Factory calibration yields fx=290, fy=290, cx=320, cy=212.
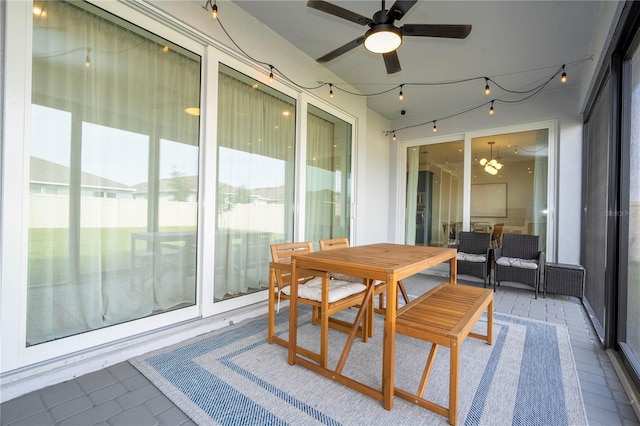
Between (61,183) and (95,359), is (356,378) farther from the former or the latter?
(61,183)

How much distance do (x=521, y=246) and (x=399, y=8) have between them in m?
3.83

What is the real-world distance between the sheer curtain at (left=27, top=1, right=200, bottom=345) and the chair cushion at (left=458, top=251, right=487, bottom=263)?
12.6 ft

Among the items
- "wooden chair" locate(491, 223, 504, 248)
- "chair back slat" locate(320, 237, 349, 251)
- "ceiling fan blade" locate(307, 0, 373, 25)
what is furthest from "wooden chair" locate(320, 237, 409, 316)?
"wooden chair" locate(491, 223, 504, 248)

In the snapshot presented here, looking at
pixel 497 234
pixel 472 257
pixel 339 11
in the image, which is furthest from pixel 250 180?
pixel 497 234

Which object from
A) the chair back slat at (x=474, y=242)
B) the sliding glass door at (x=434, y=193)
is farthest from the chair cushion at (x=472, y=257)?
the sliding glass door at (x=434, y=193)

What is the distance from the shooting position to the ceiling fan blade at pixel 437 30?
6.70 ft

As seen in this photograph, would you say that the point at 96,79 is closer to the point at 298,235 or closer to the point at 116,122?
the point at 116,122

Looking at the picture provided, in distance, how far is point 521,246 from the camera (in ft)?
13.9

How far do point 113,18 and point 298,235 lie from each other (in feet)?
8.38

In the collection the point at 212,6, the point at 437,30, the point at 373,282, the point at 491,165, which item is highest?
the point at 212,6

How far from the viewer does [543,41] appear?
124 inches

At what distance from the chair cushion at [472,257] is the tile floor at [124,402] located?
2045 mm

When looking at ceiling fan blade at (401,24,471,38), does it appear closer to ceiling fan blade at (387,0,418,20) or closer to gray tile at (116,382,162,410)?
ceiling fan blade at (387,0,418,20)

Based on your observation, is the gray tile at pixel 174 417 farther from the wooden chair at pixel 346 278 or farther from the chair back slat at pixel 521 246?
the chair back slat at pixel 521 246
